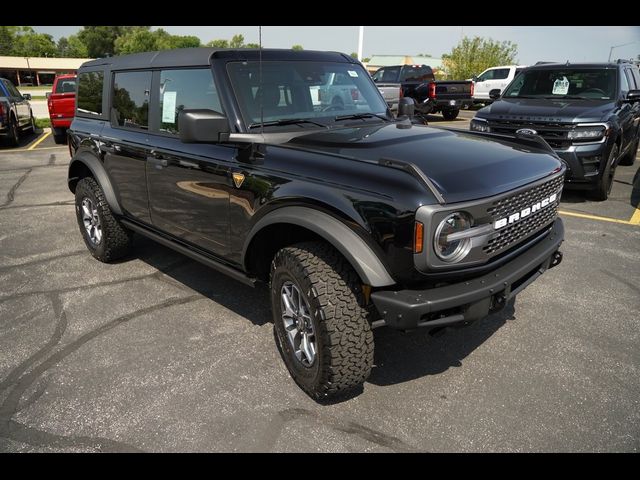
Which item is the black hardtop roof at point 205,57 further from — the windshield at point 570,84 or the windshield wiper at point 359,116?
the windshield at point 570,84

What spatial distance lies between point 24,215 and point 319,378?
565cm

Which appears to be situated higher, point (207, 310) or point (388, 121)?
point (388, 121)

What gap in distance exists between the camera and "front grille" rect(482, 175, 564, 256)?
2.46 metres

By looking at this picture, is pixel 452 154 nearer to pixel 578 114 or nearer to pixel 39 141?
pixel 578 114

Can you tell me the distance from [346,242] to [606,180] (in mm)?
6026

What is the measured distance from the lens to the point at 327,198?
→ 2.49 meters

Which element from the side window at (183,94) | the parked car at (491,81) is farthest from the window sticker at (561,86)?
the parked car at (491,81)

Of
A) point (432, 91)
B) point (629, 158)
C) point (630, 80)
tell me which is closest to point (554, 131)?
point (630, 80)
